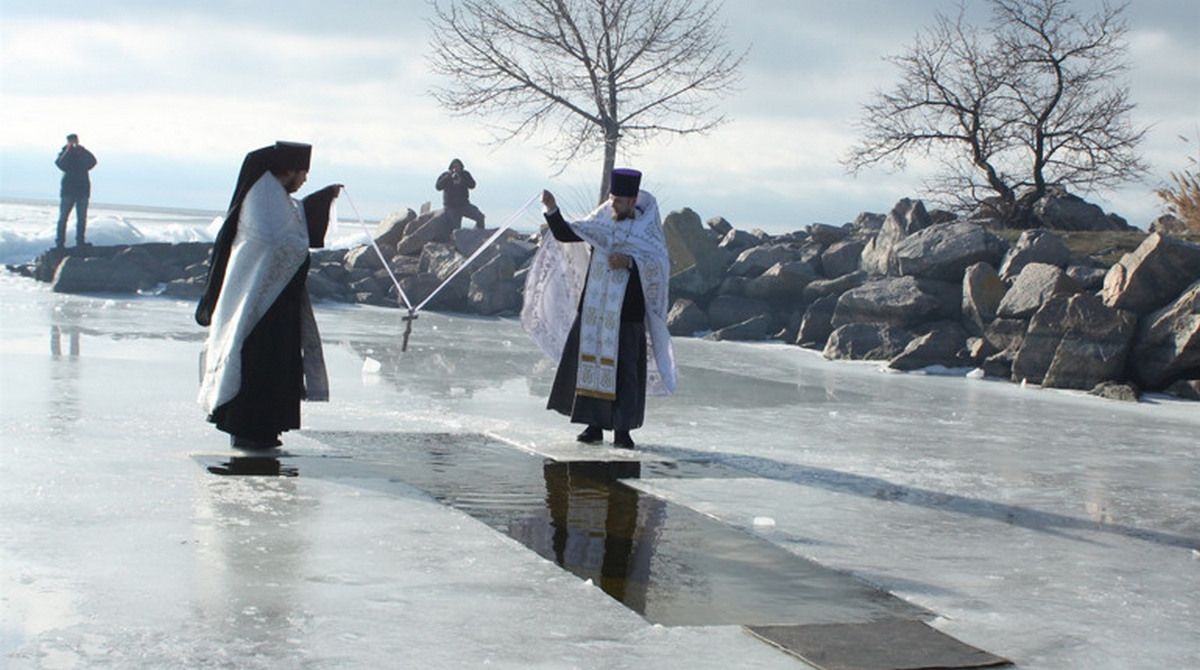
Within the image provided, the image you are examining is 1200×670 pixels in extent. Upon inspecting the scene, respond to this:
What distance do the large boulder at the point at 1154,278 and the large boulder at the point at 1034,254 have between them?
208cm

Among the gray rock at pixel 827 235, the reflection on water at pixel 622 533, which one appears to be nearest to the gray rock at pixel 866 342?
the gray rock at pixel 827 235

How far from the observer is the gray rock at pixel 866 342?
55.1 ft

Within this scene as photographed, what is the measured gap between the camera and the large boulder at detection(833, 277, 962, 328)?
56.3 feet

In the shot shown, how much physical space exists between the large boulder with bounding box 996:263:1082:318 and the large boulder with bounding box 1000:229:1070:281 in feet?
3.28

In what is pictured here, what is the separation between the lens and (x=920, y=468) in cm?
857

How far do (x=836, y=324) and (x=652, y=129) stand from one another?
1070cm

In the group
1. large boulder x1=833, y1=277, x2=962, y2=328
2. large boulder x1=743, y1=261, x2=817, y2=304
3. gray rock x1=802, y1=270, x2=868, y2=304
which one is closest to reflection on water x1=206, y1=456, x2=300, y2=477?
large boulder x1=833, y1=277, x2=962, y2=328

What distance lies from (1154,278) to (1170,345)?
1.23 meters

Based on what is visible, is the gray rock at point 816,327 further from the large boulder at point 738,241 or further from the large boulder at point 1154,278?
the large boulder at point 738,241

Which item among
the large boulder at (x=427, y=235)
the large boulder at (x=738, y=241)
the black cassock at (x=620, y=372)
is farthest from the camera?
the large boulder at (x=427, y=235)

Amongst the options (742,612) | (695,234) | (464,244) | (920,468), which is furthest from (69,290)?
(742,612)

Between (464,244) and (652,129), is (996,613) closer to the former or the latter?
(464,244)

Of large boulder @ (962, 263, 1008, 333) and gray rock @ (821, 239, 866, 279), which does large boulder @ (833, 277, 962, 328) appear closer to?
large boulder @ (962, 263, 1008, 333)

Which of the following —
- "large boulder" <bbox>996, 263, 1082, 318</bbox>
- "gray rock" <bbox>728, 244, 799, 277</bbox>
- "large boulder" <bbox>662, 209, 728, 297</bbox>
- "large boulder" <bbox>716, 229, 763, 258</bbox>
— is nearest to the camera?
"large boulder" <bbox>996, 263, 1082, 318</bbox>
